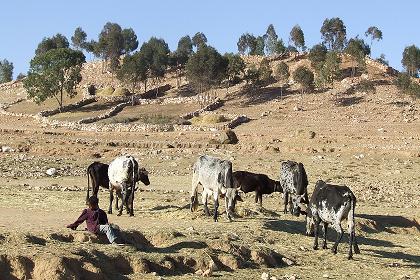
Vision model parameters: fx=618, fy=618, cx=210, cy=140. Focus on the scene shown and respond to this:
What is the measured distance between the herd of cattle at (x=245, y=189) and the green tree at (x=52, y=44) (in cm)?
10355

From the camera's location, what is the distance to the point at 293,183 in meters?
21.9

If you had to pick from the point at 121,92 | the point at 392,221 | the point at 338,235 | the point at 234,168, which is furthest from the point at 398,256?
the point at 121,92

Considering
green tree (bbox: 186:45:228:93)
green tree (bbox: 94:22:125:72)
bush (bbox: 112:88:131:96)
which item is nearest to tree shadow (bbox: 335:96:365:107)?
green tree (bbox: 186:45:228:93)

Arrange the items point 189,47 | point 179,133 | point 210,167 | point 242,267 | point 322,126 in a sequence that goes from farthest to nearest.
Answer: point 189,47, point 322,126, point 179,133, point 210,167, point 242,267

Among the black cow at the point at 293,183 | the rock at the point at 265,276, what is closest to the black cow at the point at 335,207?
the rock at the point at 265,276

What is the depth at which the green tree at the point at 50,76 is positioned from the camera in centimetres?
8025

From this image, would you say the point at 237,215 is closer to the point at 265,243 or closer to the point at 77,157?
the point at 265,243

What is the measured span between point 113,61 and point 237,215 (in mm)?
92710

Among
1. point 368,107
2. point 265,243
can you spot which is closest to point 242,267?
point 265,243

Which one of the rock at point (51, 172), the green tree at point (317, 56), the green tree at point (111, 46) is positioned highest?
the green tree at point (111, 46)

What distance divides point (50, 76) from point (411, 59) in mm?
59079

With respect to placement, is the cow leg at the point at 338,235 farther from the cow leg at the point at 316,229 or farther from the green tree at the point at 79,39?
the green tree at the point at 79,39

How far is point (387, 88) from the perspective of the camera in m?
84.1

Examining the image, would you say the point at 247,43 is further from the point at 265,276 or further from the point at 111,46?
the point at 265,276
